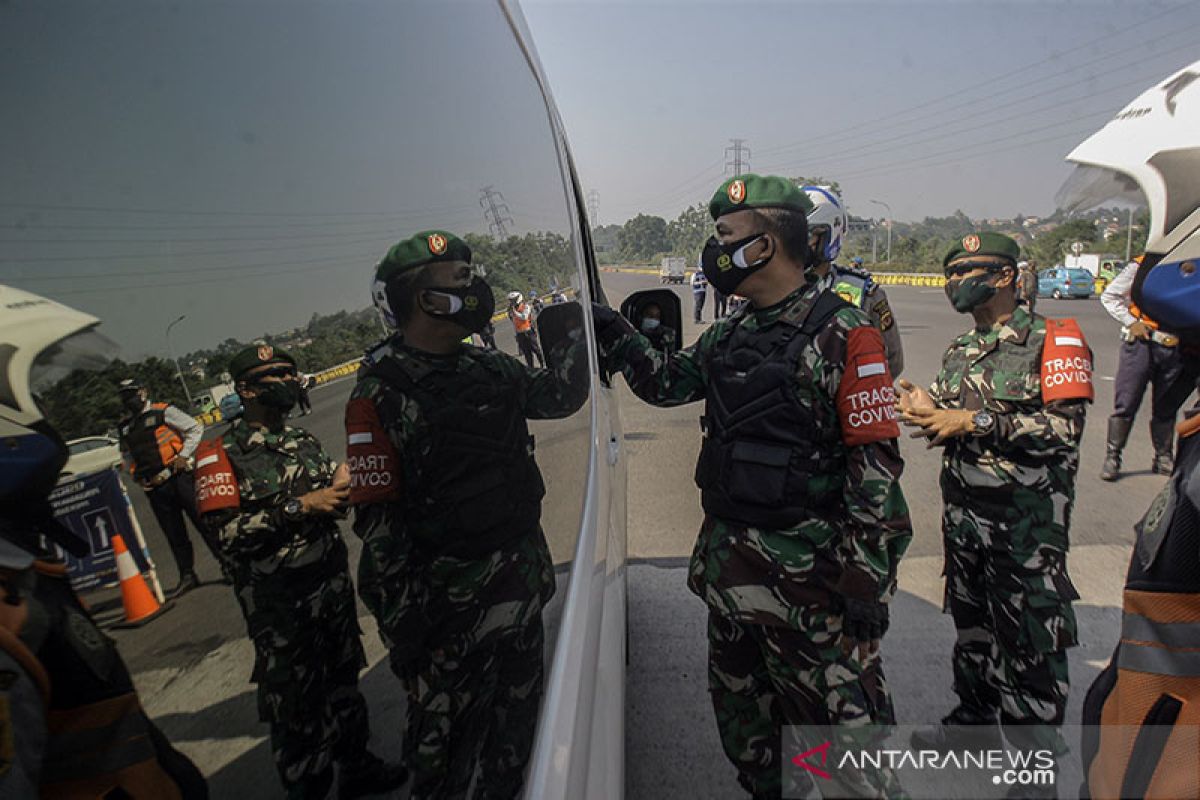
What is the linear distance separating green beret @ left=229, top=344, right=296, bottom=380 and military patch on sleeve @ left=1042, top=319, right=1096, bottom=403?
8.50 feet

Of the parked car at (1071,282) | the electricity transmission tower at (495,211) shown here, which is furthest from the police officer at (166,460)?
the parked car at (1071,282)

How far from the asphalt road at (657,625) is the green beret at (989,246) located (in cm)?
191

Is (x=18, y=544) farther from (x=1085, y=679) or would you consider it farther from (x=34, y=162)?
(x=1085, y=679)

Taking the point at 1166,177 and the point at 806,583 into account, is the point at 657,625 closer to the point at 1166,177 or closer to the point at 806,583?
the point at 806,583

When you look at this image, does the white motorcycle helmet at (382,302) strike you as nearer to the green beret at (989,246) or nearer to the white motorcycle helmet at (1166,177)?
the white motorcycle helmet at (1166,177)

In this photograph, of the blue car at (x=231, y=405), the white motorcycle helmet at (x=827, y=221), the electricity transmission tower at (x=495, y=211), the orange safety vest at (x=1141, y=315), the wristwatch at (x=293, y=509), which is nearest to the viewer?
the blue car at (x=231, y=405)

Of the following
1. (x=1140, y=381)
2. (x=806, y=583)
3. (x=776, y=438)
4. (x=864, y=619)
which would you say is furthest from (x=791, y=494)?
(x=1140, y=381)

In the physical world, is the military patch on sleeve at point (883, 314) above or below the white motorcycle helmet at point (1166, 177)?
below

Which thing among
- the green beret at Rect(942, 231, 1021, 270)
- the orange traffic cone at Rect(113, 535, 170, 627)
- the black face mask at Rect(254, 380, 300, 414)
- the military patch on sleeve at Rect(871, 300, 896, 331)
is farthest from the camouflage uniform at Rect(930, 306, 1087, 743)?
the orange traffic cone at Rect(113, 535, 170, 627)

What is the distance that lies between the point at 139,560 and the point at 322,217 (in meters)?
0.34

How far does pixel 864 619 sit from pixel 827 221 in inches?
87.0

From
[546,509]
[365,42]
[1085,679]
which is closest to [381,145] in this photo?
[365,42]

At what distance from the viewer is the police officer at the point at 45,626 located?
37 centimetres

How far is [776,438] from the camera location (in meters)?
1.83
